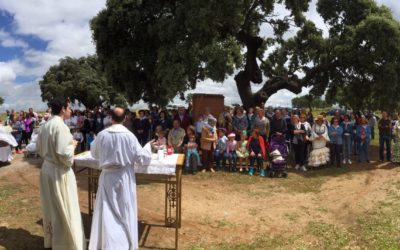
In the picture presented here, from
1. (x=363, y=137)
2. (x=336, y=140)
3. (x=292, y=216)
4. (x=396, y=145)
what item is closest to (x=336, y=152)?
(x=336, y=140)

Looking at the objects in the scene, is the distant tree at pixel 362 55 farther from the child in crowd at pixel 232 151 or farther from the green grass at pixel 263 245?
the green grass at pixel 263 245

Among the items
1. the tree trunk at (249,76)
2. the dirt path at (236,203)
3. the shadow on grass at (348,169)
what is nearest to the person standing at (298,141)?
the shadow on grass at (348,169)

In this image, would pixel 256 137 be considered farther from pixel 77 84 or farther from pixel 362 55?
pixel 77 84

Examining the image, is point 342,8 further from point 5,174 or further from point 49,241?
point 49,241

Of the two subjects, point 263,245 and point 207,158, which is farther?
point 207,158

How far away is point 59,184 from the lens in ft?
18.1

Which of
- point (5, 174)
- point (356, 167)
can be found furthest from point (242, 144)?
point (5, 174)

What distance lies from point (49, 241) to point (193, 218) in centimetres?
309

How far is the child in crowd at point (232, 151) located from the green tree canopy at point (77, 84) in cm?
3432

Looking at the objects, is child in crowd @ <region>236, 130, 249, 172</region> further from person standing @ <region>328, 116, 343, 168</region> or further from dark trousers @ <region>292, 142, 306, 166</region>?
person standing @ <region>328, 116, 343, 168</region>

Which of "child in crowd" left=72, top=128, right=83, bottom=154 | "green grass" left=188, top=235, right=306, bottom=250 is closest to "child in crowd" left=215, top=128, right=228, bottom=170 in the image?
"child in crowd" left=72, top=128, right=83, bottom=154

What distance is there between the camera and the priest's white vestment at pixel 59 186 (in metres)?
5.45

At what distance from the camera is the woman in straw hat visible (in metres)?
13.3

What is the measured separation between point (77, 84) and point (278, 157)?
37963 mm
